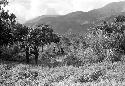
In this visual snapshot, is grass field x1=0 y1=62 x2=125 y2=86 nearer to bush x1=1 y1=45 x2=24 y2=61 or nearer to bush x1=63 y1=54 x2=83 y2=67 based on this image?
bush x1=63 y1=54 x2=83 y2=67

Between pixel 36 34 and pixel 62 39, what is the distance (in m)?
46.3

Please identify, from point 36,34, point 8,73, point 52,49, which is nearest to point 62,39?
point 52,49

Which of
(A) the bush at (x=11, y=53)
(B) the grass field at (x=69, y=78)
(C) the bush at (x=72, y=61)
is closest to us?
(B) the grass field at (x=69, y=78)

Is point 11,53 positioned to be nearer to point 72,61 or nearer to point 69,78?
point 72,61

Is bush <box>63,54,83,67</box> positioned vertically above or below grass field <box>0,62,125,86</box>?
below

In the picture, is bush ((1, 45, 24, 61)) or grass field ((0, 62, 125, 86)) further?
bush ((1, 45, 24, 61))

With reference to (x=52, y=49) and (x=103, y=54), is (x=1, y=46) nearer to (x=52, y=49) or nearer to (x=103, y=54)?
(x=103, y=54)

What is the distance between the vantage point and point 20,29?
53.6 metres

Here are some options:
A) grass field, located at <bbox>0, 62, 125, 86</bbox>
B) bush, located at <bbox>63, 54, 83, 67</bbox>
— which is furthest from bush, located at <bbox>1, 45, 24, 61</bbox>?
grass field, located at <bbox>0, 62, 125, 86</bbox>

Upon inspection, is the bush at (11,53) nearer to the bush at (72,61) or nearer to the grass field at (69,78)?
the bush at (72,61)

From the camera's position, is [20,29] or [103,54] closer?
[103,54]

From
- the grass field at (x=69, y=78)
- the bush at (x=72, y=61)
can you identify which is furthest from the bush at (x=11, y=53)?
the grass field at (x=69, y=78)

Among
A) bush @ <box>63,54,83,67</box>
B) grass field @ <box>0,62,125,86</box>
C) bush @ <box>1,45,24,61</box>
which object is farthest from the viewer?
bush @ <box>1,45,24,61</box>

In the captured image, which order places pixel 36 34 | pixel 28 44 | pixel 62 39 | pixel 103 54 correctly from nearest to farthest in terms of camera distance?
pixel 103 54 < pixel 28 44 < pixel 36 34 < pixel 62 39
